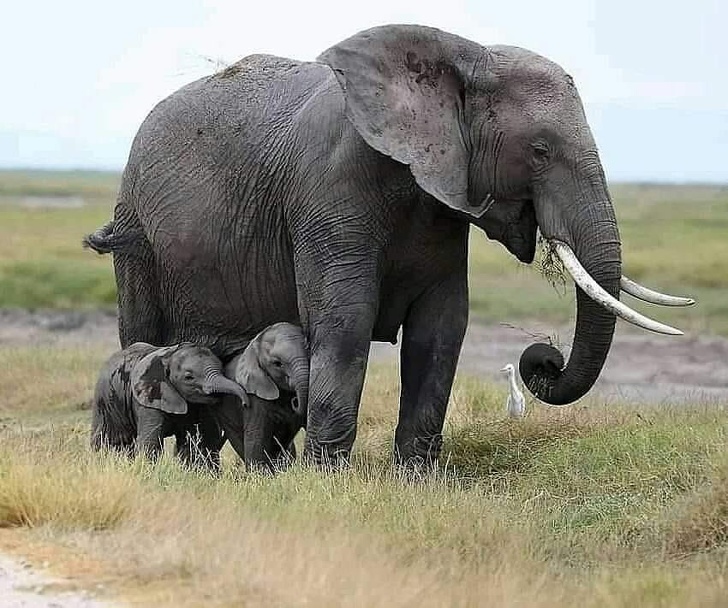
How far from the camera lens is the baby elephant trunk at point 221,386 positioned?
32.2 feet

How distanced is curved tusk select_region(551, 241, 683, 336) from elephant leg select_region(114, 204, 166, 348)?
10.6 ft

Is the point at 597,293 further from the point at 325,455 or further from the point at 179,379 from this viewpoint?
the point at 179,379

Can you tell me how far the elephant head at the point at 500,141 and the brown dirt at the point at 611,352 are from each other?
8.70 m

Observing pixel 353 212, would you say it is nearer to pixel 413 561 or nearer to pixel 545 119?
pixel 545 119

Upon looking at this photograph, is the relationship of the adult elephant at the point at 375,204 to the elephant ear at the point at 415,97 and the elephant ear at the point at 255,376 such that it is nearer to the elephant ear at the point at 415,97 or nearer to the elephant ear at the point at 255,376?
the elephant ear at the point at 415,97

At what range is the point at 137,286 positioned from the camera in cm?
1066

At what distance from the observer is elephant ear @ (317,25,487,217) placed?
342 inches

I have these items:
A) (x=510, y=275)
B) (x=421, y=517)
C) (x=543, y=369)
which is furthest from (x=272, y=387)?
(x=510, y=275)

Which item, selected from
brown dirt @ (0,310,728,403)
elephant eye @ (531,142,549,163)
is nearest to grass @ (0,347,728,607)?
elephant eye @ (531,142,549,163)

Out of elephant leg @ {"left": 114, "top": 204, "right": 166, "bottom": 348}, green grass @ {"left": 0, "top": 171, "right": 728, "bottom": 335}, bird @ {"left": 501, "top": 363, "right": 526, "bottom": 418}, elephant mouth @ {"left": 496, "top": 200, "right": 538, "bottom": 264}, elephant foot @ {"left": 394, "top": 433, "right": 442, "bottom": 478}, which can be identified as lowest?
green grass @ {"left": 0, "top": 171, "right": 728, "bottom": 335}

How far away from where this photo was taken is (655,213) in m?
69.1

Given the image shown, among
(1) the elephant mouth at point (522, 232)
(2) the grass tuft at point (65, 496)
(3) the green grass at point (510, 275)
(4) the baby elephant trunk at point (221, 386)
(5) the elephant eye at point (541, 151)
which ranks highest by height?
(5) the elephant eye at point (541, 151)

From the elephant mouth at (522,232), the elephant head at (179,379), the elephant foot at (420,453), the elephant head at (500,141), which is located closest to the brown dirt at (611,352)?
the elephant foot at (420,453)

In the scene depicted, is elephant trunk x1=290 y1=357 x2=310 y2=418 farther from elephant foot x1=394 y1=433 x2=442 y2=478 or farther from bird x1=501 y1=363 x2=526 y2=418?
bird x1=501 y1=363 x2=526 y2=418
